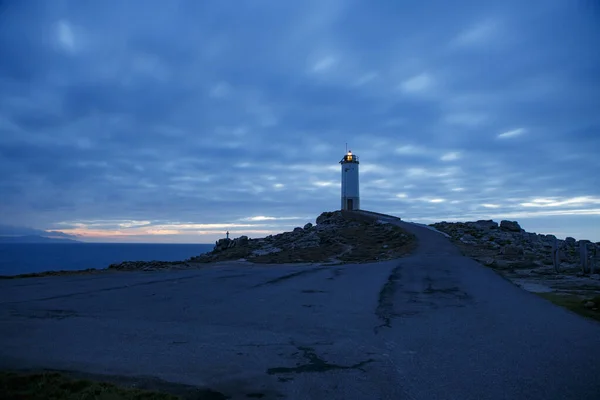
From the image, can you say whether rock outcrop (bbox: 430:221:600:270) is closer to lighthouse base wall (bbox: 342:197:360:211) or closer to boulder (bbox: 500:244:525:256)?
boulder (bbox: 500:244:525:256)

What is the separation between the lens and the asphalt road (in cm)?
488

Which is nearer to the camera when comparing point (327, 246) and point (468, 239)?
point (468, 239)

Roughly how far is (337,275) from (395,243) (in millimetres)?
15620

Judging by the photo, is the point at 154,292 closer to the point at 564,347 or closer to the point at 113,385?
the point at 113,385

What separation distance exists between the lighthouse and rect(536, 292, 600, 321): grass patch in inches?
1730

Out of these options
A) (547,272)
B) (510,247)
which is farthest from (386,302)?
(510,247)

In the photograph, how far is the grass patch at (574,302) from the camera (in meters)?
8.80

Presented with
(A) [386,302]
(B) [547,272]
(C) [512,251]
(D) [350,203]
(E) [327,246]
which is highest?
(D) [350,203]

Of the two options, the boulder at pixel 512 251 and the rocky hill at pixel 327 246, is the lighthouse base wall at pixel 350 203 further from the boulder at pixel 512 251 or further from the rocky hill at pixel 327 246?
the boulder at pixel 512 251

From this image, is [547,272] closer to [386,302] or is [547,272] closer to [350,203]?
[386,302]

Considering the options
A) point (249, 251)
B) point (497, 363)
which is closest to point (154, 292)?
Answer: point (497, 363)

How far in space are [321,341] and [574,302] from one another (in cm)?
746

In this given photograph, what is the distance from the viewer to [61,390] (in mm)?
4508

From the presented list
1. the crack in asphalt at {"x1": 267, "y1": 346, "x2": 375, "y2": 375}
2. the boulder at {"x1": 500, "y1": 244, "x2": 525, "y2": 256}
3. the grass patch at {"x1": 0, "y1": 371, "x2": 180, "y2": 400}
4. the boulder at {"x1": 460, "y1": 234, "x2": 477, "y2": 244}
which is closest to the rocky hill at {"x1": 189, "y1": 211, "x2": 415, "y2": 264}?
the boulder at {"x1": 460, "y1": 234, "x2": 477, "y2": 244}
